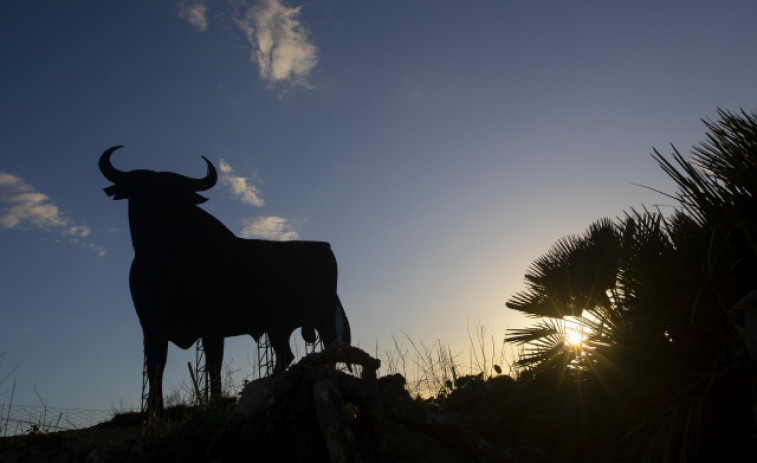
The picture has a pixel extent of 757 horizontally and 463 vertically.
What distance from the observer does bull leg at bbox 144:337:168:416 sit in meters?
8.13

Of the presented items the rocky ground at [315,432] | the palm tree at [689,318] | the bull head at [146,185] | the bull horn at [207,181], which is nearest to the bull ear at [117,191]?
the bull head at [146,185]

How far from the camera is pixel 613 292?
143 inches

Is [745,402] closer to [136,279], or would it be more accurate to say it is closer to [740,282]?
[740,282]

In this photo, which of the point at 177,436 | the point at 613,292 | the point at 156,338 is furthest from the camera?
the point at 156,338

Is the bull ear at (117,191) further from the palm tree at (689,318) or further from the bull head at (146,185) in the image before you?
the palm tree at (689,318)

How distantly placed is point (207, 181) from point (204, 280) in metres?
2.20

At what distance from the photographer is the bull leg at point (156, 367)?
813cm

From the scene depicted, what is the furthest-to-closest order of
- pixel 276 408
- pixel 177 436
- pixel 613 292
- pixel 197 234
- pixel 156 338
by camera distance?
pixel 197 234
pixel 156 338
pixel 613 292
pixel 177 436
pixel 276 408

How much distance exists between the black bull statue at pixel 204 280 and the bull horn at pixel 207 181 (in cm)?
2

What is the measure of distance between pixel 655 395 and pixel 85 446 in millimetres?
3332

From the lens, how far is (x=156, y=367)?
28.0ft

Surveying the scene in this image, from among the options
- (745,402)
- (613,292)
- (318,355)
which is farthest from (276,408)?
(613,292)

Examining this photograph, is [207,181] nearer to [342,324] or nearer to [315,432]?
[342,324]

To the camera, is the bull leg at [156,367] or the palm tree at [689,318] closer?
the palm tree at [689,318]
